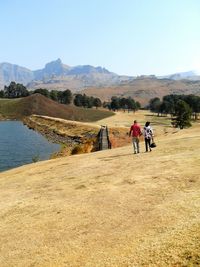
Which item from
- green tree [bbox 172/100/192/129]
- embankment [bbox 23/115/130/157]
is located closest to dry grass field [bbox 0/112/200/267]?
embankment [bbox 23/115/130/157]

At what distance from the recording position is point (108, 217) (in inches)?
746

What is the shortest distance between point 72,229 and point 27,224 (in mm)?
2720

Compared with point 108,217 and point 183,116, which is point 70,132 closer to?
point 183,116

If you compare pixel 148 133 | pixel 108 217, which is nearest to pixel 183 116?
pixel 148 133

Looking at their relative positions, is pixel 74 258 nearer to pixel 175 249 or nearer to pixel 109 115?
pixel 175 249

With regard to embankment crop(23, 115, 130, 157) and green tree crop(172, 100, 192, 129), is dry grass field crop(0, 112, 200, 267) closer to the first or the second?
embankment crop(23, 115, 130, 157)

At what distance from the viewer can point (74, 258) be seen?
15.5 m

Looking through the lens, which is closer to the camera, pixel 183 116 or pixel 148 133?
pixel 148 133

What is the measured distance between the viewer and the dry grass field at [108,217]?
599 inches

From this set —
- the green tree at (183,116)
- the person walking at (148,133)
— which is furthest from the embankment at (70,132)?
the person walking at (148,133)

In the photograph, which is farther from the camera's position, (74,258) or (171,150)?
(171,150)

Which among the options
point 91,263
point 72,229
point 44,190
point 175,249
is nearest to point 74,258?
point 91,263

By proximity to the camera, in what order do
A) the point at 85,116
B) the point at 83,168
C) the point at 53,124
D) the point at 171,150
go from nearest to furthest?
the point at 83,168, the point at 171,150, the point at 53,124, the point at 85,116

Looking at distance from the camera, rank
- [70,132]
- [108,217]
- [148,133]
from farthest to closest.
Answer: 1. [70,132]
2. [148,133]
3. [108,217]
